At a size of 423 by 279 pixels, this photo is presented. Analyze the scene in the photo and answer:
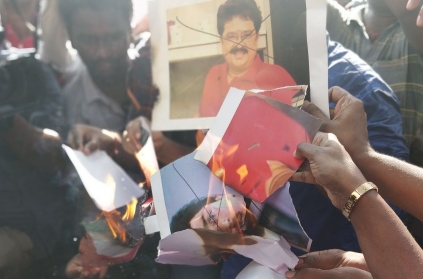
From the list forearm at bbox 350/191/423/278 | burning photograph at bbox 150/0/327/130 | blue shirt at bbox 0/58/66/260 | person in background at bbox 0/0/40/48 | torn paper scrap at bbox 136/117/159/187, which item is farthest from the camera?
person in background at bbox 0/0/40/48

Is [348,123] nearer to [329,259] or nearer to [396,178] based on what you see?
[396,178]

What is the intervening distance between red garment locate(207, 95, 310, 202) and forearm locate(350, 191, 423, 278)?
134 millimetres

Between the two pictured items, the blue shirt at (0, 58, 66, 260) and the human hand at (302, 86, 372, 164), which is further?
the blue shirt at (0, 58, 66, 260)

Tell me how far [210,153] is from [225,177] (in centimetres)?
5

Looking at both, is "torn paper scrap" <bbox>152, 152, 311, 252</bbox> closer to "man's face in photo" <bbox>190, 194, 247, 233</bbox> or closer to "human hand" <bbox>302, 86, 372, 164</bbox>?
"man's face in photo" <bbox>190, 194, 247, 233</bbox>

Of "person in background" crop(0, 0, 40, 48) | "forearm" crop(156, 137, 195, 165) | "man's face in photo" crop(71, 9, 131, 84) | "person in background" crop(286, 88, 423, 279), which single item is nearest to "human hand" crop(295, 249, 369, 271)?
"person in background" crop(286, 88, 423, 279)

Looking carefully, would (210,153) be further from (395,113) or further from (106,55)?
(106,55)

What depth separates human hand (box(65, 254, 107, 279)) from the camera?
3.94 ft

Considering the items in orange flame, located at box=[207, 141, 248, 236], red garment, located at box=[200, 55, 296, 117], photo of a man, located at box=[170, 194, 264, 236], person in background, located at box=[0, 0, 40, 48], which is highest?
person in background, located at box=[0, 0, 40, 48]

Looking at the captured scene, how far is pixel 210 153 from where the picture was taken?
86cm

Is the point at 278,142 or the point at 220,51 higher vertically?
the point at 220,51

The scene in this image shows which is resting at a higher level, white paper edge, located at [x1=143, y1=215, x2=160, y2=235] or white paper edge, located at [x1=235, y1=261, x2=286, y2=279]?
white paper edge, located at [x1=143, y1=215, x2=160, y2=235]

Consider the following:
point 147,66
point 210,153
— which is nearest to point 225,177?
point 210,153

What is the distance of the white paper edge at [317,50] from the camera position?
89 cm
